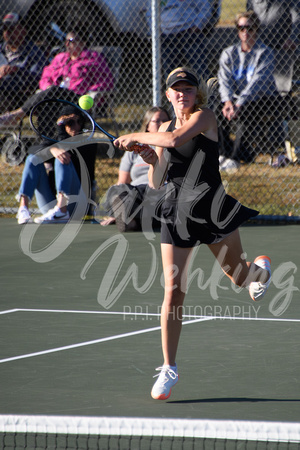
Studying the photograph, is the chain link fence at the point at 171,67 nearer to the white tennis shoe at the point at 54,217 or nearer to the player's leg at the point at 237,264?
the white tennis shoe at the point at 54,217

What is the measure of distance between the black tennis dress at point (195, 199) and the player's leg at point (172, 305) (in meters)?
0.06

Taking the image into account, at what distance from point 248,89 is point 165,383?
24.7 ft

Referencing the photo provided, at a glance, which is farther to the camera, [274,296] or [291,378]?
[274,296]

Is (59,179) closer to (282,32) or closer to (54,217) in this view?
(54,217)

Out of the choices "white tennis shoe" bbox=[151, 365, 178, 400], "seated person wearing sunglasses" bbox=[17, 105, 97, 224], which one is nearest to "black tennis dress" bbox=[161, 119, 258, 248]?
"white tennis shoe" bbox=[151, 365, 178, 400]

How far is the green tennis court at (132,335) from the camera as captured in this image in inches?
163

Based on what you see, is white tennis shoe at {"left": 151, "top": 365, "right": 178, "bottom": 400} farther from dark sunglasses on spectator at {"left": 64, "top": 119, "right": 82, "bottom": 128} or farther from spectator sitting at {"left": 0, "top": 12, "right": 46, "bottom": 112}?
spectator sitting at {"left": 0, "top": 12, "right": 46, "bottom": 112}

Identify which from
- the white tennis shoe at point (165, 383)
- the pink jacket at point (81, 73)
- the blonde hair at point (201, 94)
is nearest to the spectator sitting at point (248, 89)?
the pink jacket at point (81, 73)

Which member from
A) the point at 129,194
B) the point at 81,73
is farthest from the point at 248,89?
the point at 129,194

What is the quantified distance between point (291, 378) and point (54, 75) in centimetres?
749

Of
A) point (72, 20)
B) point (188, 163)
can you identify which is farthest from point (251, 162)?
point (188, 163)

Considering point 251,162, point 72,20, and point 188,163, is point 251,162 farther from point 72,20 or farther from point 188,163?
point 188,163

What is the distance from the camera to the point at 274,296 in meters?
6.54

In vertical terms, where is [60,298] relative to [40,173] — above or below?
above
